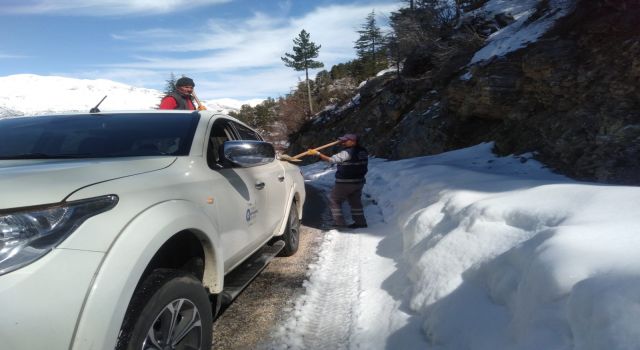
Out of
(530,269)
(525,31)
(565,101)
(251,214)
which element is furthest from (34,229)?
(525,31)

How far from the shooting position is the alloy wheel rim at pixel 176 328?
6.52 ft

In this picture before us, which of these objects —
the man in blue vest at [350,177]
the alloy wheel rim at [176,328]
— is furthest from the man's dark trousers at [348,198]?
the alloy wheel rim at [176,328]

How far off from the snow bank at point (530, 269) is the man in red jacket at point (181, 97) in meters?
3.52

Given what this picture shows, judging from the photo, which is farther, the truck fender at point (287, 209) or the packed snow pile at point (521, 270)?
the truck fender at point (287, 209)

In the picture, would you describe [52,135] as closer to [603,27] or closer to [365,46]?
[603,27]

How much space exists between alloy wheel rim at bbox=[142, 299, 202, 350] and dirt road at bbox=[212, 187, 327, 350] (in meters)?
0.83

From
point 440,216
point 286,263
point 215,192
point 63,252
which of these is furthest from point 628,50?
point 63,252

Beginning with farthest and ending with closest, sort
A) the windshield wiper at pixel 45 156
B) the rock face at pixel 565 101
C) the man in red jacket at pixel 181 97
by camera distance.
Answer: the rock face at pixel 565 101
the man in red jacket at pixel 181 97
the windshield wiper at pixel 45 156

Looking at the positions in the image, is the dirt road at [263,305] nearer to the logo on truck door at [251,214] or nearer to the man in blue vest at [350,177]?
the logo on truck door at [251,214]

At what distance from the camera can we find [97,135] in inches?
117

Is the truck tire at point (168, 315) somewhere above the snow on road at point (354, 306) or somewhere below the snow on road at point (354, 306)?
above

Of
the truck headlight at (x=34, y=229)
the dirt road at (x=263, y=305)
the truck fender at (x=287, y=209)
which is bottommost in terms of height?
the dirt road at (x=263, y=305)

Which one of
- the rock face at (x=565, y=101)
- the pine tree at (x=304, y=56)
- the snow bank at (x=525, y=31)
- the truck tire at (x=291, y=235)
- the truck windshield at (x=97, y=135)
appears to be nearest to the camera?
the truck windshield at (x=97, y=135)

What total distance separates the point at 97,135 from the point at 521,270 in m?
2.99
